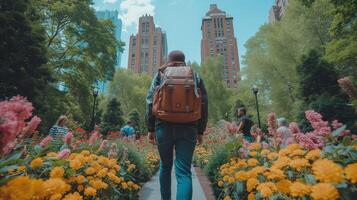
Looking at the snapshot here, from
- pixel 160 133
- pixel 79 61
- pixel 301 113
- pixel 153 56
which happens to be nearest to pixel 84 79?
pixel 79 61

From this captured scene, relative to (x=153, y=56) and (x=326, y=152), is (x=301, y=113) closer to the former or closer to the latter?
(x=326, y=152)

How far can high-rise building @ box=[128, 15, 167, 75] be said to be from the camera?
81.8 metres

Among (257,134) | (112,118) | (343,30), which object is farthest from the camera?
(112,118)

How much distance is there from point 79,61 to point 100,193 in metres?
14.9

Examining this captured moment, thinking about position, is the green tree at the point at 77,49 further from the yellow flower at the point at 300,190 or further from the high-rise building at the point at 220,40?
the high-rise building at the point at 220,40

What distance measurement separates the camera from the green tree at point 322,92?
365 inches

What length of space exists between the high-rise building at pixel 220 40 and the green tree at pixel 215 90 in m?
39.3

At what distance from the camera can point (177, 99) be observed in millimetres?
1992

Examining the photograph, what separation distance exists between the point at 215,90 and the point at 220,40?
51.6 metres

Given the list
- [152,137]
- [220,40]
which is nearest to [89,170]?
[152,137]

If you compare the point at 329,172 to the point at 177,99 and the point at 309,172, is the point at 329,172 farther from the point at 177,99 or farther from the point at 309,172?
the point at 177,99

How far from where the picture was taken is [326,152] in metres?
1.30

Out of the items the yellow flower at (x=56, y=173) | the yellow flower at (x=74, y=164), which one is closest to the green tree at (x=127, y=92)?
the yellow flower at (x=74, y=164)

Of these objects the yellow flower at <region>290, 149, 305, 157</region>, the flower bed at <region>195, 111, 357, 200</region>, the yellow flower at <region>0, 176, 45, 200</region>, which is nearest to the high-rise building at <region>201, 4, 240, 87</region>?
the flower bed at <region>195, 111, 357, 200</region>
